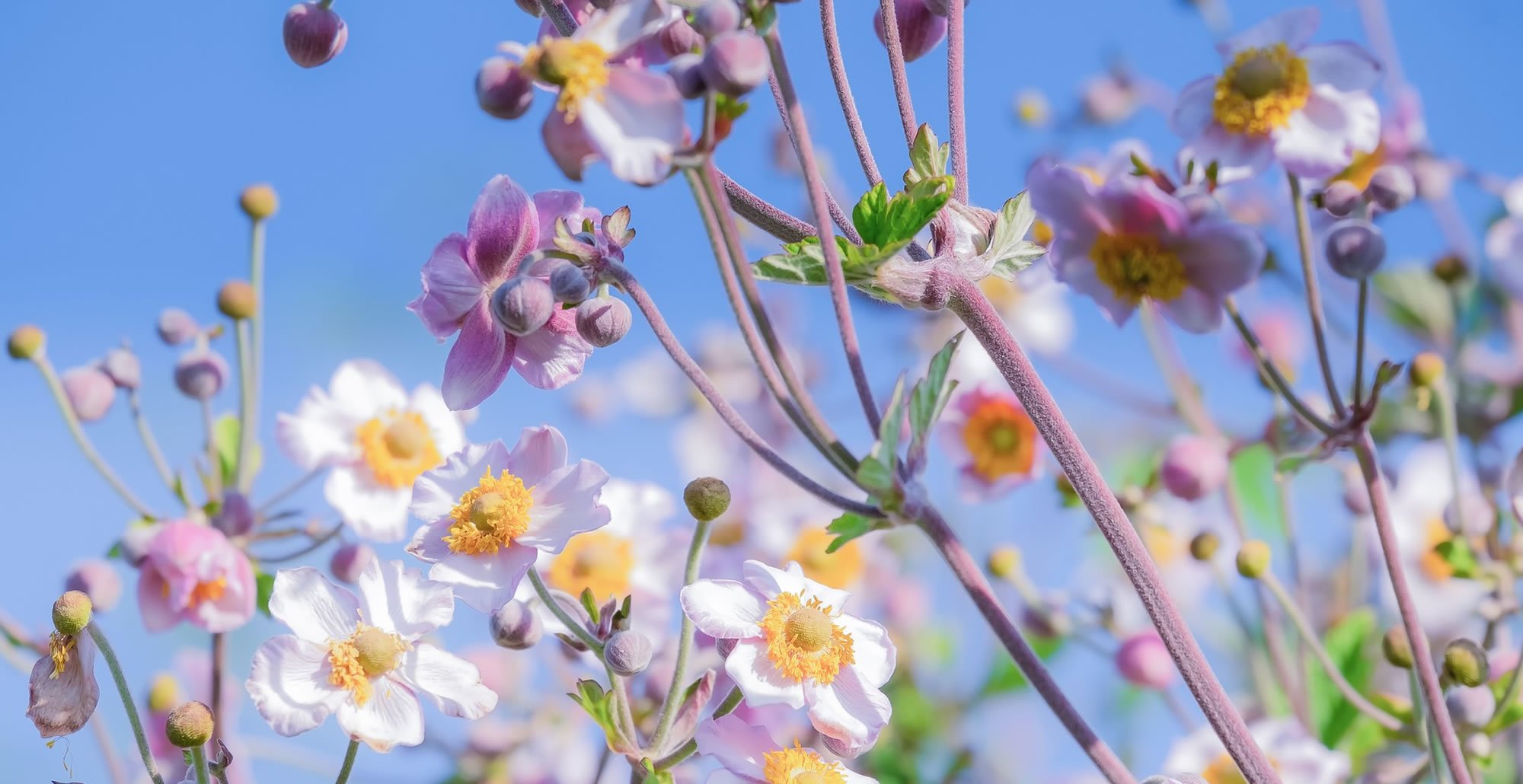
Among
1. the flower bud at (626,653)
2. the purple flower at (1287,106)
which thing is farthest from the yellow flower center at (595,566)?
the purple flower at (1287,106)

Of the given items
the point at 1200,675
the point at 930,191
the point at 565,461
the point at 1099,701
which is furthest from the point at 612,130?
the point at 1099,701

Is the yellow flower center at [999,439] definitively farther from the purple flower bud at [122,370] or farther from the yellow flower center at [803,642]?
the purple flower bud at [122,370]

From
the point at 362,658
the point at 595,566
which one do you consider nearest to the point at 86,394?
the point at 595,566

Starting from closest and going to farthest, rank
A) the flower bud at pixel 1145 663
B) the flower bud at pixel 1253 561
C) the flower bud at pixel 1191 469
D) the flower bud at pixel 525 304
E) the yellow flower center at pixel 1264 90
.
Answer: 1. the flower bud at pixel 525 304
2. the yellow flower center at pixel 1264 90
3. the flower bud at pixel 1253 561
4. the flower bud at pixel 1191 469
5. the flower bud at pixel 1145 663

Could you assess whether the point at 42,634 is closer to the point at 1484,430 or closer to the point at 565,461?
the point at 565,461

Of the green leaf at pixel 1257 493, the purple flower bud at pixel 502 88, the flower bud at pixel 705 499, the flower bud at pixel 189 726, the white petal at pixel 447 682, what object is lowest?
the green leaf at pixel 1257 493

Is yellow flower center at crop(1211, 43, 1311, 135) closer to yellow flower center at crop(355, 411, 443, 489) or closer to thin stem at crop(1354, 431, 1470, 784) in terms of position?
thin stem at crop(1354, 431, 1470, 784)

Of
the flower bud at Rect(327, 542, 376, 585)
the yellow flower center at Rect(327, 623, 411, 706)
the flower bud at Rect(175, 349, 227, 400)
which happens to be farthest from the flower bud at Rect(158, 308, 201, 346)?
the yellow flower center at Rect(327, 623, 411, 706)
